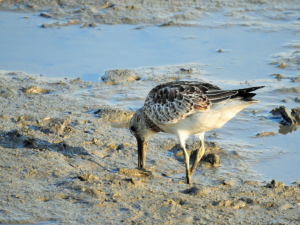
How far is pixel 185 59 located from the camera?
33.9 feet

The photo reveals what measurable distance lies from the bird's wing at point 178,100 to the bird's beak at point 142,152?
463 mm

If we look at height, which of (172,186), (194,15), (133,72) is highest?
(194,15)

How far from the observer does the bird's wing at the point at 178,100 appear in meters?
5.86

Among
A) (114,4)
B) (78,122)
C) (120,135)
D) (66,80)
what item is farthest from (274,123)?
(114,4)

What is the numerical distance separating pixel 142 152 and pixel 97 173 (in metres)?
0.93

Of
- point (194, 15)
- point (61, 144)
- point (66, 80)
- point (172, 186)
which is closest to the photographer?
point (172, 186)

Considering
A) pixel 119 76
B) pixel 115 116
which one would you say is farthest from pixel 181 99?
pixel 119 76

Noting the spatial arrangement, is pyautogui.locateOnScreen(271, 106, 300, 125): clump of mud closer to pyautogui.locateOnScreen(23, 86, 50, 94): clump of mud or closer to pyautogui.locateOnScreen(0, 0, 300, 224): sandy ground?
pyautogui.locateOnScreen(0, 0, 300, 224): sandy ground

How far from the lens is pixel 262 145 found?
23.9ft

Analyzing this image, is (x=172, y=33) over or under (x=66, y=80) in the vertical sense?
over

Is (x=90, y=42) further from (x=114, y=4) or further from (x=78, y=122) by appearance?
(x=78, y=122)

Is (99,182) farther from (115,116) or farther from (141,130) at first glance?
(115,116)

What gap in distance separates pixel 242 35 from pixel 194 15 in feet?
6.15

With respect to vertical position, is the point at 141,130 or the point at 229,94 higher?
the point at 229,94
